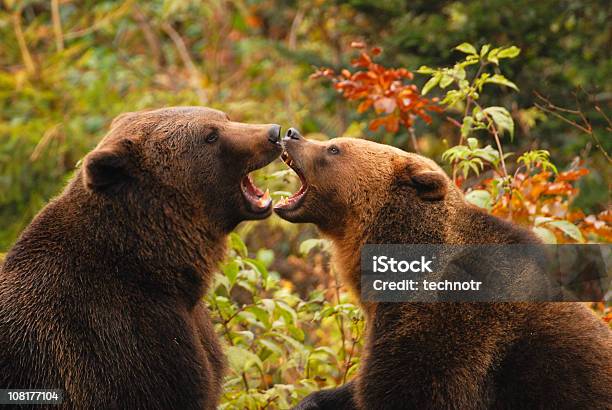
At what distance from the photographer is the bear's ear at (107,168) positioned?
446cm

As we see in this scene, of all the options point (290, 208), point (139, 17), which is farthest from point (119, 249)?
point (139, 17)

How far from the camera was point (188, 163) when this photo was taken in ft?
15.8

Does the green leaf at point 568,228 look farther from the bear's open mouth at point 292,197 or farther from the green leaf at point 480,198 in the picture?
the bear's open mouth at point 292,197

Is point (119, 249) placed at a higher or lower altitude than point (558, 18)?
lower

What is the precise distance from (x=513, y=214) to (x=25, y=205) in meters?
6.73

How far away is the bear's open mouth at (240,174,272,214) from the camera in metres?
4.90

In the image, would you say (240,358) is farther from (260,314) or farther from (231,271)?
(231,271)

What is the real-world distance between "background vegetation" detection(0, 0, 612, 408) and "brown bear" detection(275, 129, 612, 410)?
0.49 meters

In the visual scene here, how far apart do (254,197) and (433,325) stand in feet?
3.74

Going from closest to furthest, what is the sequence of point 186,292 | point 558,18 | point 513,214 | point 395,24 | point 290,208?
point 186,292, point 290,208, point 513,214, point 558,18, point 395,24

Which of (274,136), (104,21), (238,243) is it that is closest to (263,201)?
(274,136)

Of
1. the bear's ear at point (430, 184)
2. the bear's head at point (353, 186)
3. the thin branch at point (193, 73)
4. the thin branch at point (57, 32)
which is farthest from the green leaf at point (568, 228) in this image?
the thin branch at point (57, 32)

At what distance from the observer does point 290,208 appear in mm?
Answer: 5207

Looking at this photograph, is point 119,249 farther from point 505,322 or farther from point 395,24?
point 395,24
